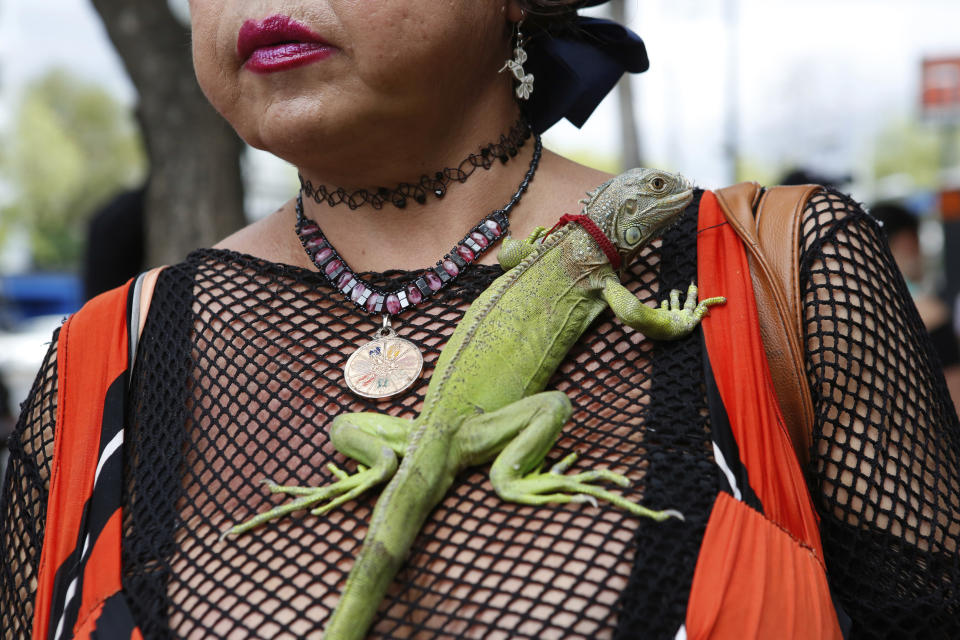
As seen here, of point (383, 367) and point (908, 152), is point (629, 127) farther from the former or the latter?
point (908, 152)

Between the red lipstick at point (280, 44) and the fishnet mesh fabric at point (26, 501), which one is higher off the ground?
Result: the red lipstick at point (280, 44)

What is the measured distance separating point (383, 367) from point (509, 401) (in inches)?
13.2

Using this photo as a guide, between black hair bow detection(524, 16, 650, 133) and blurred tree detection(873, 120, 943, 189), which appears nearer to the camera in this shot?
black hair bow detection(524, 16, 650, 133)

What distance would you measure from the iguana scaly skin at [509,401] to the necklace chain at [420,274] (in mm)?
128

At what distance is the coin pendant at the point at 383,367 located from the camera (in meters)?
1.91

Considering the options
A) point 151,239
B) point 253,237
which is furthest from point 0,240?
point 253,237

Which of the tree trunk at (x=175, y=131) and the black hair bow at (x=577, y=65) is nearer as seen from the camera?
the black hair bow at (x=577, y=65)

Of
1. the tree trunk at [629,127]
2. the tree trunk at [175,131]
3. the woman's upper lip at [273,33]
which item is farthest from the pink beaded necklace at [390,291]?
the tree trunk at [629,127]

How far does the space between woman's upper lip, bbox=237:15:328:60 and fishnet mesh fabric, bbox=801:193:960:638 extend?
1044mm

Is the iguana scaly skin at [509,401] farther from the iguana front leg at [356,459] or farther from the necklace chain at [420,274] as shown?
the necklace chain at [420,274]

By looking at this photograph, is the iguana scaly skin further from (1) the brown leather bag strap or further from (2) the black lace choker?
(2) the black lace choker

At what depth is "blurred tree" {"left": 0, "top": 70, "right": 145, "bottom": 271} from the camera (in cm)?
4959

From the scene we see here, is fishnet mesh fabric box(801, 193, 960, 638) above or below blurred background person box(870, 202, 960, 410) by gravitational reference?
above

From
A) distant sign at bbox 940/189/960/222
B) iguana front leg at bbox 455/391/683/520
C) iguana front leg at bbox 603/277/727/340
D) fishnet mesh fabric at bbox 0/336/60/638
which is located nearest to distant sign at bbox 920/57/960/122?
distant sign at bbox 940/189/960/222
